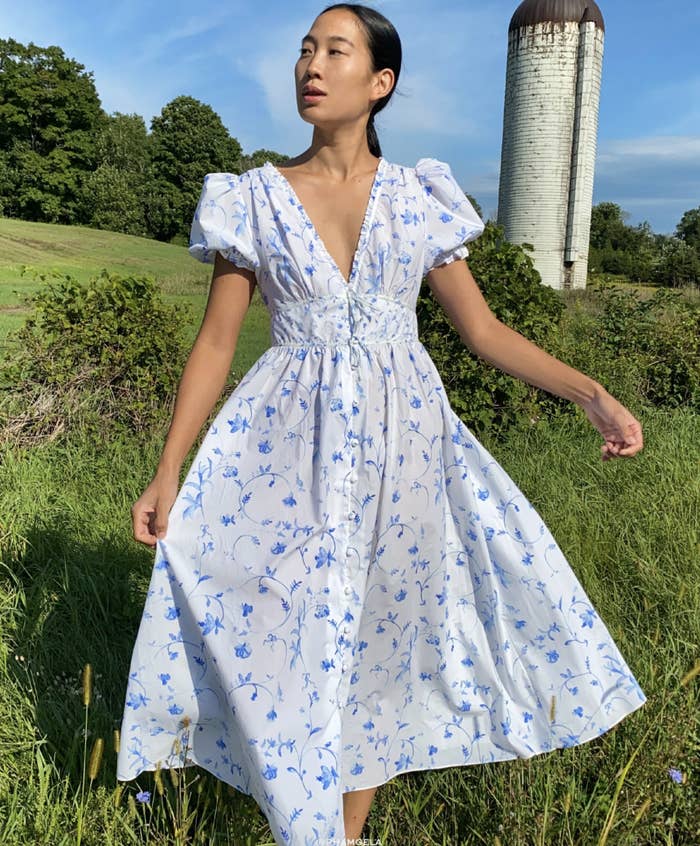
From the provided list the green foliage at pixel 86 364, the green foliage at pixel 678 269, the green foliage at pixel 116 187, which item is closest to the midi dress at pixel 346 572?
the green foliage at pixel 86 364

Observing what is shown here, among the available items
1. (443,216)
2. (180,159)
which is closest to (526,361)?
(443,216)

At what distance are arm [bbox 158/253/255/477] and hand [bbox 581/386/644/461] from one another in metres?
0.75

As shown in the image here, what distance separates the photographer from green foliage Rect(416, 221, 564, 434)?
3.76 metres

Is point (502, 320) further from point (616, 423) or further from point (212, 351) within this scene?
point (212, 351)

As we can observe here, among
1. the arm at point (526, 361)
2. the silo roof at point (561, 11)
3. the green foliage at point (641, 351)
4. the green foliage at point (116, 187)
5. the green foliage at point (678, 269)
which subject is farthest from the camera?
the green foliage at point (678, 269)

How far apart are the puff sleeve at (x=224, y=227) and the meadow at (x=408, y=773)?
788 millimetres

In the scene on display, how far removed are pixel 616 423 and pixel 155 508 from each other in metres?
0.94

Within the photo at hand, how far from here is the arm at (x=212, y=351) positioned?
1301mm

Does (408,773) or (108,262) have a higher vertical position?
(108,262)

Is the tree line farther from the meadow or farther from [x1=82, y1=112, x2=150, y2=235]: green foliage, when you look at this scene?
the meadow

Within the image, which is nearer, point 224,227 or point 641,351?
point 224,227

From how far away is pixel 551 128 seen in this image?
6445 mm

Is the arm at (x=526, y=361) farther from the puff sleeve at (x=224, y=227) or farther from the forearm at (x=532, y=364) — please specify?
the puff sleeve at (x=224, y=227)

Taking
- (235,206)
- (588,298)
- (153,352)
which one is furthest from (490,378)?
(588,298)
